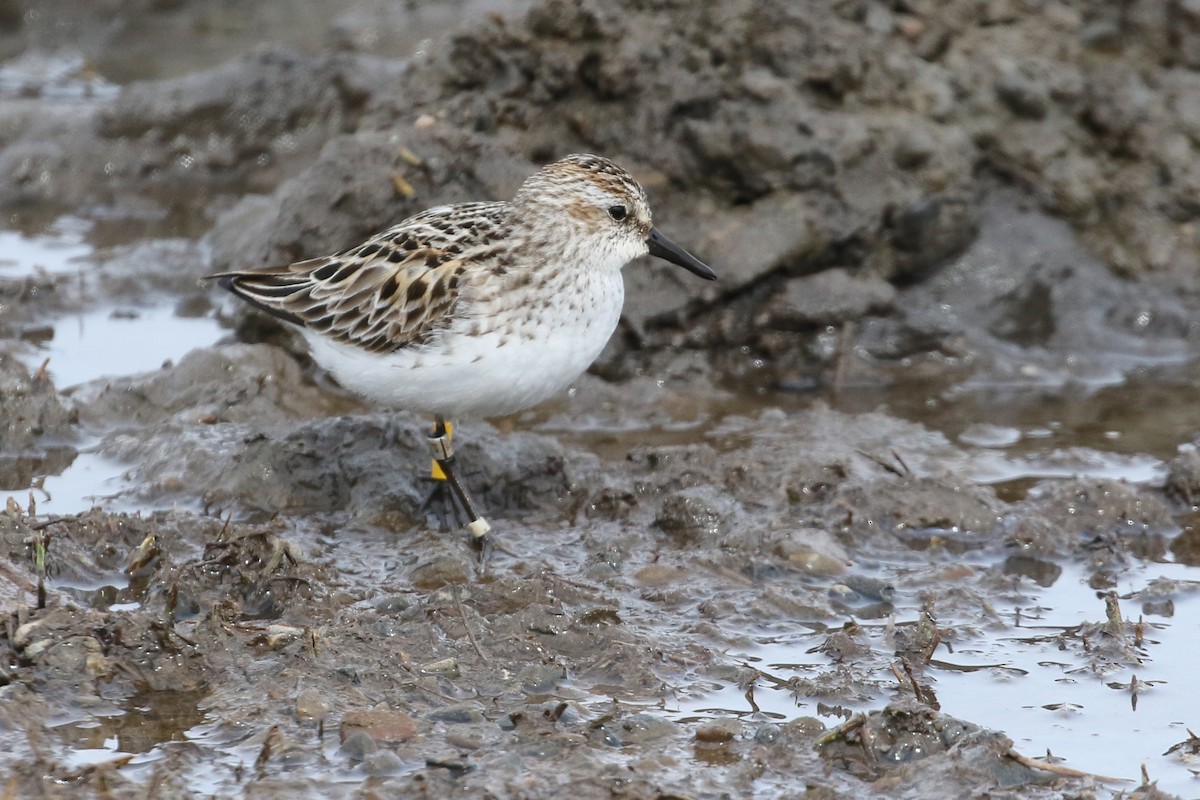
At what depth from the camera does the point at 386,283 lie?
6359 millimetres

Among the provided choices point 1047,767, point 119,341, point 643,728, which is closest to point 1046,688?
point 1047,767

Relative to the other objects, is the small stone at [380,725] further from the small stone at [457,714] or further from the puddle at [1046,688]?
the puddle at [1046,688]

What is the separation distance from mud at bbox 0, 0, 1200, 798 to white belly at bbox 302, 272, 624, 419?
668 mm

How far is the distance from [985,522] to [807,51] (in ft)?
11.3

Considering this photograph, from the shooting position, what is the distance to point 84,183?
11086mm

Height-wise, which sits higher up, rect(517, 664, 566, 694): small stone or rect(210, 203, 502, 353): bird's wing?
rect(210, 203, 502, 353): bird's wing

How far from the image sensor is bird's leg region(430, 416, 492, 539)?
6.46 m

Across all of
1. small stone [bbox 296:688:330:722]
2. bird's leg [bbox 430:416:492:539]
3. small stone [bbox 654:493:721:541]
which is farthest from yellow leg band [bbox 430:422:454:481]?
small stone [bbox 296:688:330:722]

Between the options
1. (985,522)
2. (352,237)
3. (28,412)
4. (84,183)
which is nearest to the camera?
(985,522)

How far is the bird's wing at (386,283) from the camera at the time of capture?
6180 mm

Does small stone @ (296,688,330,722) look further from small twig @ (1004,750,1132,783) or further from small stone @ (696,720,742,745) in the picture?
small twig @ (1004,750,1132,783)

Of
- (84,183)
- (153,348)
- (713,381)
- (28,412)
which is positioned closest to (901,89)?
(713,381)

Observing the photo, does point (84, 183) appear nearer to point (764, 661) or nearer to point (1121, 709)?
point (764, 661)

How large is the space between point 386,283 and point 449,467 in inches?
34.0
